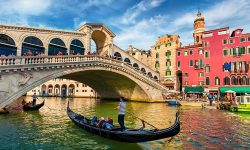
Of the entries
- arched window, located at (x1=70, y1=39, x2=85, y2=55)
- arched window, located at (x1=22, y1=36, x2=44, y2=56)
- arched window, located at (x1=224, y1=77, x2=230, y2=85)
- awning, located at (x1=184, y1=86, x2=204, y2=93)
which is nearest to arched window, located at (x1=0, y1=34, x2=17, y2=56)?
→ arched window, located at (x1=22, y1=36, x2=44, y2=56)

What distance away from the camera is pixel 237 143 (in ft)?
26.3

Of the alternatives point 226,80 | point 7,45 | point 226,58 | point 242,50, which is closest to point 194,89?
point 226,80

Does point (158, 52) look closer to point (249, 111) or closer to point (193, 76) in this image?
point (193, 76)

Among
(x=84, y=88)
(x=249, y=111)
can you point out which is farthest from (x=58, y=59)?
(x=84, y=88)

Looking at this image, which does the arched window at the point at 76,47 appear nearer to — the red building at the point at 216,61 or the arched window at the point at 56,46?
the arched window at the point at 56,46

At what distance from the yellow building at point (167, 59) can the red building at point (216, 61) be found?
3.55 feet

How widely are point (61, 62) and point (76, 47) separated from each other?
6.98 meters

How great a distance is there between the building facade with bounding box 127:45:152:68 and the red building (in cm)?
652

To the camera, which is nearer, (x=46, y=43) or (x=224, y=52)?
(x=46, y=43)

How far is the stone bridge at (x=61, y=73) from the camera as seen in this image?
13.5m

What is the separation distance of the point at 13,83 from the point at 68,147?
328 inches

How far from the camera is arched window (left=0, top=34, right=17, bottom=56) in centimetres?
1738

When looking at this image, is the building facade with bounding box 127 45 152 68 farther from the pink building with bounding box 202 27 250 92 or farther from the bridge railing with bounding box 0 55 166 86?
the bridge railing with bounding box 0 55 166 86

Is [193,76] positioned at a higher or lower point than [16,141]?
higher
